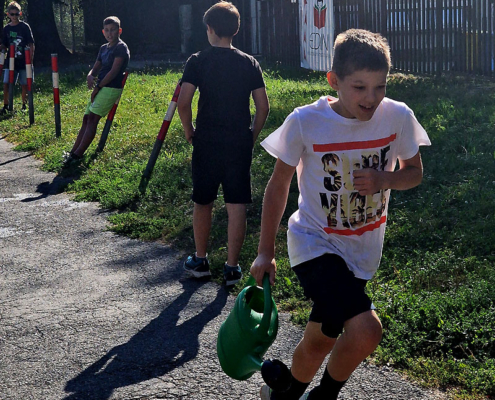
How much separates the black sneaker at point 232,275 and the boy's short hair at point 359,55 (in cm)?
247

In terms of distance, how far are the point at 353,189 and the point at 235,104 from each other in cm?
241

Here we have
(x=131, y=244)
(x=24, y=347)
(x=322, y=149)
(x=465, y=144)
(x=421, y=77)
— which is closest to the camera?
(x=322, y=149)

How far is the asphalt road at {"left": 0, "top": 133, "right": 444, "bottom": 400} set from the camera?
3.63 meters

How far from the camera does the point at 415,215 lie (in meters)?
6.06

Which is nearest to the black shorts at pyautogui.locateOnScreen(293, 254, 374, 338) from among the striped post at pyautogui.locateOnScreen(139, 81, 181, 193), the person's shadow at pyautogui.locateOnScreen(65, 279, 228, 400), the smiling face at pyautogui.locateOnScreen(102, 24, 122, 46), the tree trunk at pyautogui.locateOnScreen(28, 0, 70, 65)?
the person's shadow at pyautogui.locateOnScreen(65, 279, 228, 400)

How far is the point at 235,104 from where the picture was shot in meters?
5.24

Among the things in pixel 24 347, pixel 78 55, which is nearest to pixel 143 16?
pixel 78 55

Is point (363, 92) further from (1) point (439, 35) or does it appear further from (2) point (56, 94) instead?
(1) point (439, 35)

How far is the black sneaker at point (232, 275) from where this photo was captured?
16.8ft

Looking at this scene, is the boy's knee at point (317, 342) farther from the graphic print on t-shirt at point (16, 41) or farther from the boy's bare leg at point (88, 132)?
the graphic print on t-shirt at point (16, 41)

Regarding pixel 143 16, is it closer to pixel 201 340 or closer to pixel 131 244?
pixel 131 244

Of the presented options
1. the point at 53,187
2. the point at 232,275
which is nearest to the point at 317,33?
the point at 53,187

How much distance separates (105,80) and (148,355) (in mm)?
5935

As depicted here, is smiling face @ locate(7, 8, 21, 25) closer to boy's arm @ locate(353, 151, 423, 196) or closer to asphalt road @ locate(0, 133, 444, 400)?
asphalt road @ locate(0, 133, 444, 400)
